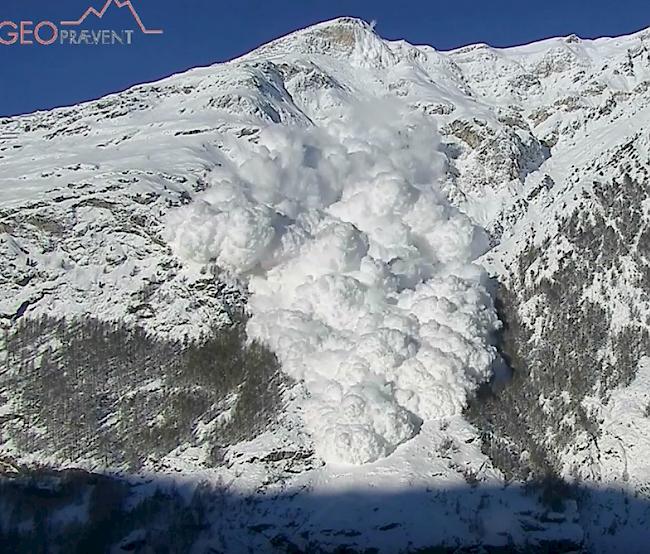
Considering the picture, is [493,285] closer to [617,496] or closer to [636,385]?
[636,385]

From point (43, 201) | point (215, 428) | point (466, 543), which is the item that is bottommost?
point (466, 543)

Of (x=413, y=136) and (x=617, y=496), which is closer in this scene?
(x=617, y=496)

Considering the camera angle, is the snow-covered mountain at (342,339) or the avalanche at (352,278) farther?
the avalanche at (352,278)

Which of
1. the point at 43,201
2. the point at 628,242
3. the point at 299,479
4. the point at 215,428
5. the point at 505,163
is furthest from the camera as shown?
the point at 505,163

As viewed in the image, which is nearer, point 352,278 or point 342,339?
point 342,339

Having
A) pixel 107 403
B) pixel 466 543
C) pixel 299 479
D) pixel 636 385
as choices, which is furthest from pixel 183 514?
pixel 636 385
